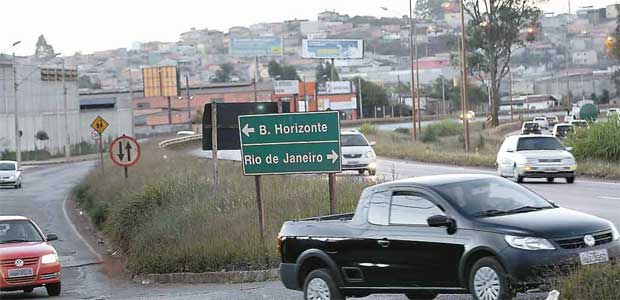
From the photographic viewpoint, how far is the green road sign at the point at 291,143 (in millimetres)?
19406

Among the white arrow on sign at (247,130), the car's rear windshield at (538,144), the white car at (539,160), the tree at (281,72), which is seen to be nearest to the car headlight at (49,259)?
the white arrow on sign at (247,130)

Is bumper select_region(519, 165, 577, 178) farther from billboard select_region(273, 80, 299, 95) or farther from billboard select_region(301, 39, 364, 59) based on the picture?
billboard select_region(273, 80, 299, 95)

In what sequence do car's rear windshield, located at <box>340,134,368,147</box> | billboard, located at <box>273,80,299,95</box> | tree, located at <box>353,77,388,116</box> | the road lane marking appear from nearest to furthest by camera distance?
the road lane marking → car's rear windshield, located at <box>340,134,368,147</box> → billboard, located at <box>273,80,299,95</box> → tree, located at <box>353,77,388,116</box>

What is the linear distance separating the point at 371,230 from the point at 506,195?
1.57m

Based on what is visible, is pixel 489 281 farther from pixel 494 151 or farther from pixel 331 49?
pixel 331 49

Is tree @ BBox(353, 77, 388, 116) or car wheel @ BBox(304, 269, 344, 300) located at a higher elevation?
tree @ BBox(353, 77, 388, 116)

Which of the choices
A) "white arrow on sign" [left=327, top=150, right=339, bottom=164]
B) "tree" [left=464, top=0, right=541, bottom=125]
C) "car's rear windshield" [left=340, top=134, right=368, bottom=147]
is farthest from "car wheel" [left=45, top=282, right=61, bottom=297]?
"tree" [left=464, top=0, right=541, bottom=125]

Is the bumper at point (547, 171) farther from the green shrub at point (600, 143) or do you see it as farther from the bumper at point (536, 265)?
the bumper at point (536, 265)

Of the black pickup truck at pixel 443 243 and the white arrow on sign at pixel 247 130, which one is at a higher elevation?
the white arrow on sign at pixel 247 130

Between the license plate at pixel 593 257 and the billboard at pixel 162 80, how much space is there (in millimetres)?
113153

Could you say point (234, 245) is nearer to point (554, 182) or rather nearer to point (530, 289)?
point (530, 289)

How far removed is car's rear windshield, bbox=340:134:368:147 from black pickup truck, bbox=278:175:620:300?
96.2 ft

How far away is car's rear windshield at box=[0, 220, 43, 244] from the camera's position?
72.5ft

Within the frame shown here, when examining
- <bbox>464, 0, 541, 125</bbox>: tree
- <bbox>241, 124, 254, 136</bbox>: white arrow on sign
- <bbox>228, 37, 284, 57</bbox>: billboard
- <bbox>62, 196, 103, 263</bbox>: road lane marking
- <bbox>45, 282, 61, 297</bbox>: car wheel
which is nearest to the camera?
Answer: <bbox>241, 124, 254, 136</bbox>: white arrow on sign
